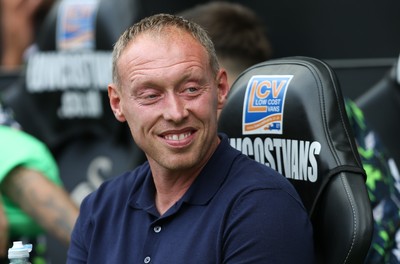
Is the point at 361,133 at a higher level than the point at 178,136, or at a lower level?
lower

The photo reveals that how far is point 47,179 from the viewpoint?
12.4 feet

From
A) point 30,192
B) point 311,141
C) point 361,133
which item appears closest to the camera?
point 311,141

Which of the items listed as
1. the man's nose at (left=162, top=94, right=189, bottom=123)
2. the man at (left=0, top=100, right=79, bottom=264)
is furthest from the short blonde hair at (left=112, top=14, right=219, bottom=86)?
the man at (left=0, top=100, right=79, bottom=264)

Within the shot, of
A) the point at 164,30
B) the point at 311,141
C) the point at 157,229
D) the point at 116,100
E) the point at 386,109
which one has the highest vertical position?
the point at 164,30

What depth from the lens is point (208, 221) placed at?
2428 millimetres

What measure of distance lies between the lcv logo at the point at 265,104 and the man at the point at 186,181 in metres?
0.13

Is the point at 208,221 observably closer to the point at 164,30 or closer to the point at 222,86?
the point at 222,86

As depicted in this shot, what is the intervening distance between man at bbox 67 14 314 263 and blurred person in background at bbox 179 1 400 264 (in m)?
0.51

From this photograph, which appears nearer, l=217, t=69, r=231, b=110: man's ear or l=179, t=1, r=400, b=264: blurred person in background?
l=217, t=69, r=231, b=110: man's ear

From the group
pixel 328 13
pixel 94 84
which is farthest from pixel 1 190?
pixel 328 13

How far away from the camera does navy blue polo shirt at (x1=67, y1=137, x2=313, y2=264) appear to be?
234 centimetres

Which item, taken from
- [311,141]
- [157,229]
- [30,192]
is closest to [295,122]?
[311,141]

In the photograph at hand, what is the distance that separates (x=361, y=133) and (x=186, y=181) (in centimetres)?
66

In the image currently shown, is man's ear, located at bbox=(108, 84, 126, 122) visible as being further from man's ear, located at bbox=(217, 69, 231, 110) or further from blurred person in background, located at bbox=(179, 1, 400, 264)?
blurred person in background, located at bbox=(179, 1, 400, 264)
